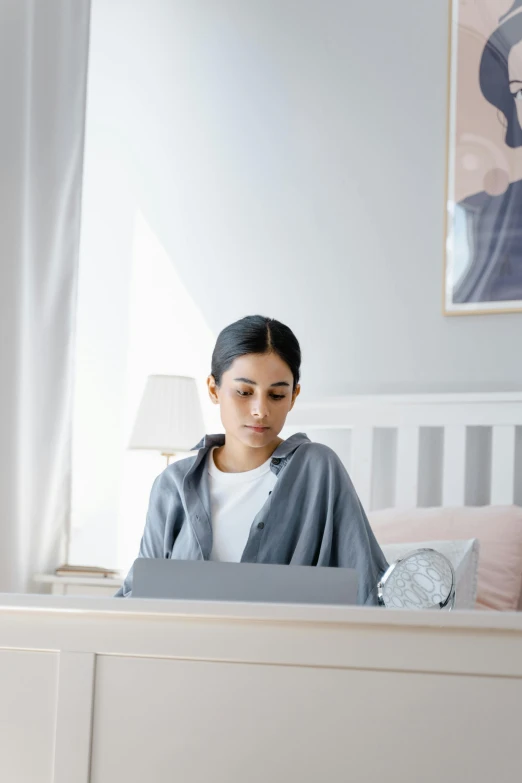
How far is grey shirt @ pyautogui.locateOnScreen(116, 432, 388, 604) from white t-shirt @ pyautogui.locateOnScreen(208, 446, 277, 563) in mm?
18

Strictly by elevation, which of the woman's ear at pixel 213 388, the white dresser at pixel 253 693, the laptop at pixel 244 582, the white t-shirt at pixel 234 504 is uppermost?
the woman's ear at pixel 213 388

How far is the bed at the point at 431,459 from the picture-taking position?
2102mm

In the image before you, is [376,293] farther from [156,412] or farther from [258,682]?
[258,682]

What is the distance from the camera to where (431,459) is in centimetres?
239

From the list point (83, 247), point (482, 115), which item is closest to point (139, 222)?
point (83, 247)

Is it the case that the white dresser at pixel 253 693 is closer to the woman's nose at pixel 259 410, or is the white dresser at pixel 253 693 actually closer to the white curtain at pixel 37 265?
the woman's nose at pixel 259 410

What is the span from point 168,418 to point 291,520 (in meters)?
1.12

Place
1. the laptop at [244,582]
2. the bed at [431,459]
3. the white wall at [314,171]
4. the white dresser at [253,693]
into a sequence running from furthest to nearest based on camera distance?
the white wall at [314,171], the bed at [431,459], the laptop at [244,582], the white dresser at [253,693]

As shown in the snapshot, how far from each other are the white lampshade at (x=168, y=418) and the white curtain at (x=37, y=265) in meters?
0.24

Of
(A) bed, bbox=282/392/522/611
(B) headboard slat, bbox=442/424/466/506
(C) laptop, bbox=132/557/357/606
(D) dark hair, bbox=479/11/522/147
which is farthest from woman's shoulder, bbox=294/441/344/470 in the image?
(D) dark hair, bbox=479/11/522/147

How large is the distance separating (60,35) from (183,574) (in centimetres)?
198

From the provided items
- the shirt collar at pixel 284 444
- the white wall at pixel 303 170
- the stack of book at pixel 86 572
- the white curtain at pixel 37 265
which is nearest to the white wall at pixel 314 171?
the white wall at pixel 303 170

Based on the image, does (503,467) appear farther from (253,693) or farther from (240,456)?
(253,693)

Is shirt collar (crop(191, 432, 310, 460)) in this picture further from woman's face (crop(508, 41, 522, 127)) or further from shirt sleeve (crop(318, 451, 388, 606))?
woman's face (crop(508, 41, 522, 127))
